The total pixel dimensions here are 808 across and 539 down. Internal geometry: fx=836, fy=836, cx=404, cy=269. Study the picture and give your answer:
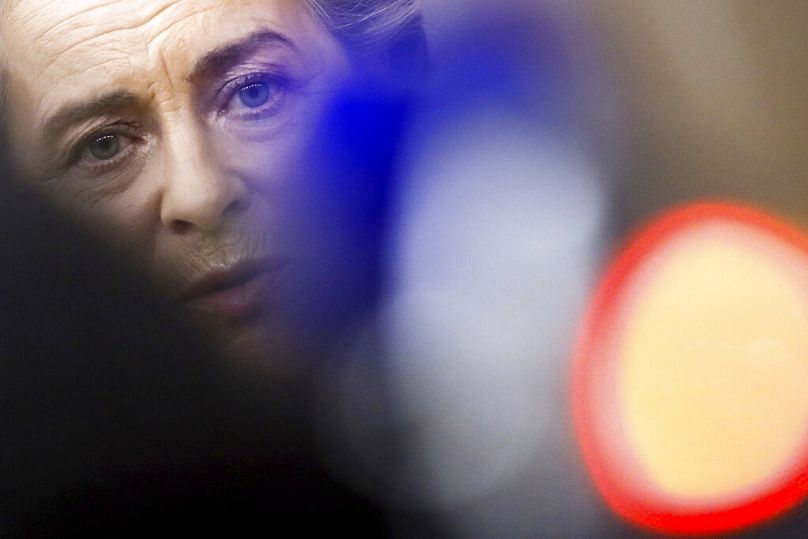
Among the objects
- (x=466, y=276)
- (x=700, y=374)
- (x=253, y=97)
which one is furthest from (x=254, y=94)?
(x=700, y=374)

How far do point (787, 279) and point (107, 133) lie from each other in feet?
2.85

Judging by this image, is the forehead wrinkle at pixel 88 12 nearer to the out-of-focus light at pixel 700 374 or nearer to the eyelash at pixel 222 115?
the eyelash at pixel 222 115

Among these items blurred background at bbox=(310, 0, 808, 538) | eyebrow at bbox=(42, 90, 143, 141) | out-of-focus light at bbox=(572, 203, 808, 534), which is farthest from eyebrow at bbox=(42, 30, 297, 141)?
out-of-focus light at bbox=(572, 203, 808, 534)

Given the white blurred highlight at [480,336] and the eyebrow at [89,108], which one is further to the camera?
the white blurred highlight at [480,336]

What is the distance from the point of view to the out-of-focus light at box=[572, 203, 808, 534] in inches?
41.6

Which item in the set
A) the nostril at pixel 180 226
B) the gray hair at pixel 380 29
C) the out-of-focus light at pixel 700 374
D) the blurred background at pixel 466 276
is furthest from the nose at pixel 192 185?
the out-of-focus light at pixel 700 374

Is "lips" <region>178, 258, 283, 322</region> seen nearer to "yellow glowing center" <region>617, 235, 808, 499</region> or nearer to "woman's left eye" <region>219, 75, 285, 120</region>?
"woman's left eye" <region>219, 75, 285, 120</region>

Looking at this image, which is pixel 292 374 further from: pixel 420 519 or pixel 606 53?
pixel 606 53

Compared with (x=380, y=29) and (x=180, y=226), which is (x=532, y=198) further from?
(x=180, y=226)

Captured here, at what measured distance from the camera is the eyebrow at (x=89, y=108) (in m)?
0.85

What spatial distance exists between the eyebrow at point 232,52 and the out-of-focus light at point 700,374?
21.5 inches

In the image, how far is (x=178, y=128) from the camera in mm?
866

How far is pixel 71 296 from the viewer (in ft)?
2.98

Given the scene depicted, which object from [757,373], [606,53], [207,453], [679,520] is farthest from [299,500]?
[606,53]
